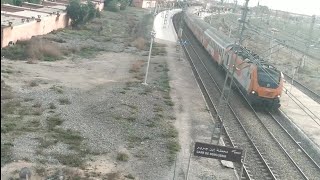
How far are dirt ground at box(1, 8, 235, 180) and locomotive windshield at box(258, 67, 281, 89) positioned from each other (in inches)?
143

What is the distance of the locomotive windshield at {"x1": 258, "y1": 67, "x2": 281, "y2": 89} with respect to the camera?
24.9 metres

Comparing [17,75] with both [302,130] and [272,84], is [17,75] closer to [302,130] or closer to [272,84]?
[272,84]

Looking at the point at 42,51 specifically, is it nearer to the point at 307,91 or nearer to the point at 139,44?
the point at 139,44

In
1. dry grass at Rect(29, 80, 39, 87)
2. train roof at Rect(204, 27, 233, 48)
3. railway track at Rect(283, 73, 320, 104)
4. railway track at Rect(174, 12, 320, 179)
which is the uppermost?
train roof at Rect(204, 27, 233, 48)

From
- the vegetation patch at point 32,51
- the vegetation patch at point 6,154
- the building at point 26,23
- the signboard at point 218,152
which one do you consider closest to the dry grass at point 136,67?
the vegetation patch at point 32,51

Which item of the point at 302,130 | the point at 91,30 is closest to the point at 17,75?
the point at 302,130

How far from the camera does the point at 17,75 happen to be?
2812 cm

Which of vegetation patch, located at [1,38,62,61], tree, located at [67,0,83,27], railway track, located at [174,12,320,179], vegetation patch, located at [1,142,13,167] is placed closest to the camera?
vegetation patch, located at [1,142,13,167]

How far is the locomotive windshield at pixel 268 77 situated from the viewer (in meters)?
24.9

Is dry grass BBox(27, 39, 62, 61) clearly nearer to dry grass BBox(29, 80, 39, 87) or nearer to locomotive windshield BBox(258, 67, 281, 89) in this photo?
dry grass BBox(29, 80, 39, 87)

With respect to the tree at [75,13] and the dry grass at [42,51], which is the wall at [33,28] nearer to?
the tree at [75,13]

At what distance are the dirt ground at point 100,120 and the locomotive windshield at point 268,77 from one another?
3.63 m

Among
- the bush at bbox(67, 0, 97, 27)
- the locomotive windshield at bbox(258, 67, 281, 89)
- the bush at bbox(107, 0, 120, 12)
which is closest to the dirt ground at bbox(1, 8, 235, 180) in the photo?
the locomotive windshield at bbox(258, 67, 281, 89)

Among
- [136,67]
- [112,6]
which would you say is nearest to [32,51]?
[136,67]
